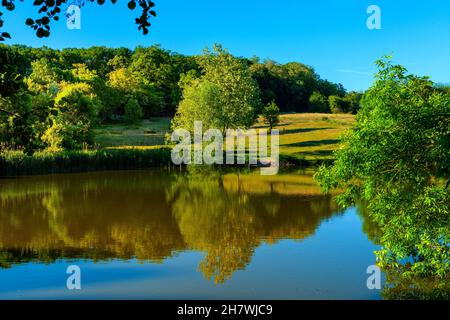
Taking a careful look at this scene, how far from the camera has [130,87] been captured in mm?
84188

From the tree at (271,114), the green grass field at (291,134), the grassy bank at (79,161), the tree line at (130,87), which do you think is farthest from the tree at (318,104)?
the grassy bank at (79,161)

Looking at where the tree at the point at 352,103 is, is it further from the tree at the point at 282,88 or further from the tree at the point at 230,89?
the tree at the point at 230,89

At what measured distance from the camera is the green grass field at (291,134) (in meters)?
58.2

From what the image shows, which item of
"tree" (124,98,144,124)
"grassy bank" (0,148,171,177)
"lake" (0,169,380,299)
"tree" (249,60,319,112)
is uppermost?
"tree" (249,60,319,112)

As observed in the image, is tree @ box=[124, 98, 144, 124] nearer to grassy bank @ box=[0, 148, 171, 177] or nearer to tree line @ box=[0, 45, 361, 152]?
tree line @ box=[0, 45, 361, 152]

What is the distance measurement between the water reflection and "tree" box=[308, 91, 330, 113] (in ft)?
231

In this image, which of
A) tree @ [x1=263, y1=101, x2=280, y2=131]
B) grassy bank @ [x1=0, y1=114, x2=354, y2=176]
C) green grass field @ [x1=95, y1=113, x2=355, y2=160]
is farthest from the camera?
tree @ [x1=263, y1=101, x2=280, y2=131]

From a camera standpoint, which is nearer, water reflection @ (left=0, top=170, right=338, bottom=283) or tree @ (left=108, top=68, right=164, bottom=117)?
water reflection @ (left=0, top=170, right=338, bottom=283)

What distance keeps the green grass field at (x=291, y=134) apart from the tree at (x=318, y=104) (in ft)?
67.1

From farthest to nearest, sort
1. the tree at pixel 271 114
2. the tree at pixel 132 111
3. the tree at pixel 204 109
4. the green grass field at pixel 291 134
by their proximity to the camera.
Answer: the tree at pixel 132 111, the tree at pixel 271 114, the green grass field at pixel 291 134, the tree at pixel 204 109

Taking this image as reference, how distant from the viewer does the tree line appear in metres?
32.1

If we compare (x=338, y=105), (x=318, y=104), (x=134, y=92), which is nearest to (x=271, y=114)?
(x=134, y=92)

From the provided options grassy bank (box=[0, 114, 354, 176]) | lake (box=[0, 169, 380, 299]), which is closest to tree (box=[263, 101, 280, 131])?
grassy bank (box=[0, 114, 354, 176])

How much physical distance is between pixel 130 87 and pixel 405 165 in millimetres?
75809
